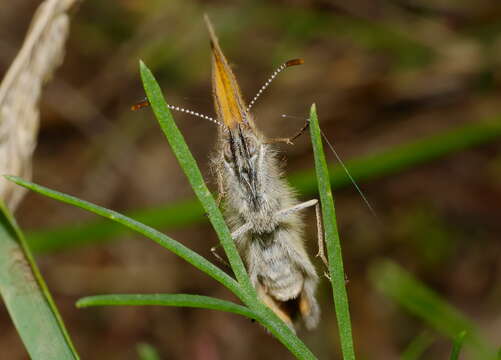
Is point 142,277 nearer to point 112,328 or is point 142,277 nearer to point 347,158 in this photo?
point 112,328

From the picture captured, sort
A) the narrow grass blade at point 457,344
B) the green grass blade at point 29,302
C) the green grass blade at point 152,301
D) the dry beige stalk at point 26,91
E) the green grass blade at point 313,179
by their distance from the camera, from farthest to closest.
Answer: the green grass blade at point 313,179 < the dry beige stalk at point 26,91 < the narrow grass blade at point 457,344 < the green grass blade at point 29,302 < the green grass blade at point 152,301

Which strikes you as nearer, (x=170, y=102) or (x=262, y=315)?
(x=262, y=315)

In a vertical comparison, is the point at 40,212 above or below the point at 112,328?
above

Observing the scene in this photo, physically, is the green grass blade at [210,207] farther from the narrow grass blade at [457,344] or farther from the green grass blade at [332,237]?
the narrow grass blade at [457,344]

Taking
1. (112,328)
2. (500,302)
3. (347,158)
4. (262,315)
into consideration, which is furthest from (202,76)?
(262,315)

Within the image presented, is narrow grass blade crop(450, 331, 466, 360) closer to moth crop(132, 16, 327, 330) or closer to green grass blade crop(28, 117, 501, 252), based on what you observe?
moth crop(132, 16, 327, 330)

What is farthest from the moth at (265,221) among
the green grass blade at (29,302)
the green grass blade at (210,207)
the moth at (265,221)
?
the green grass blade at (29,302)
